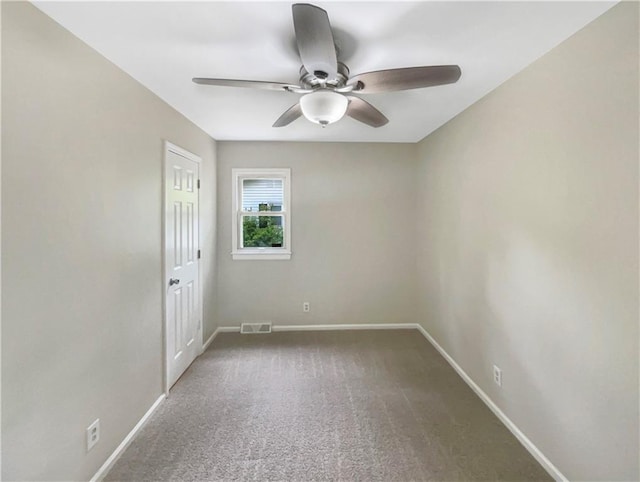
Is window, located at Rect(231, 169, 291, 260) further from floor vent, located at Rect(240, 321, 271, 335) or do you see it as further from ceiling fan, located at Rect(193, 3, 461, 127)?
ceiling fan, located at Rect(193, 3, 461, 127)

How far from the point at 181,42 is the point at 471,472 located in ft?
9.41

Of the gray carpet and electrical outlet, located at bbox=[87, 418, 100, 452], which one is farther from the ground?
electrical outlet, located at bbox=[87, 418, 100, 452]

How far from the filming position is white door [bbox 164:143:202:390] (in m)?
2.45

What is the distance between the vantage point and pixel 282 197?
3.85m

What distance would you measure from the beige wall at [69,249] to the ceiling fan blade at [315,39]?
1151 mm

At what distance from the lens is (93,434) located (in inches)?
63.4

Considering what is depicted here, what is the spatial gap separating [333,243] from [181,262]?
1841mm

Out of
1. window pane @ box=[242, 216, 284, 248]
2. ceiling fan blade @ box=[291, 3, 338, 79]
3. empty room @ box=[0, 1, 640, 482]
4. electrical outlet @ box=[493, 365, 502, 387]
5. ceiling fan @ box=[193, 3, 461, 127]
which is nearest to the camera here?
ceiling fan blade @ box=[291, 3, 338, 79]

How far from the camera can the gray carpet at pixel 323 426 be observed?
172cm

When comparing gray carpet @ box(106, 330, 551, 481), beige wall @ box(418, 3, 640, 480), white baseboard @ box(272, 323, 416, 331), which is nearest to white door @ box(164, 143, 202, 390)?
gray carpet @ box(106, 330, 551, 481)

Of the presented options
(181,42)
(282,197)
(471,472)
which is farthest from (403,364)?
(181,42)

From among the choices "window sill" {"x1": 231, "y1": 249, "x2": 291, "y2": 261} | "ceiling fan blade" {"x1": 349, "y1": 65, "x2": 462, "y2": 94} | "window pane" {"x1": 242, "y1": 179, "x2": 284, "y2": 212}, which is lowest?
"window sill" {"x1": 231, "y1": 249, "x2": 291, "y2": 261}

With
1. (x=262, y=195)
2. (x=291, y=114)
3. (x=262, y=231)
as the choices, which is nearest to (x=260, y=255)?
(x=262, y=231)

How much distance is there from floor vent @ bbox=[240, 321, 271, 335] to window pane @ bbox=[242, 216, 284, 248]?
1.00 m
